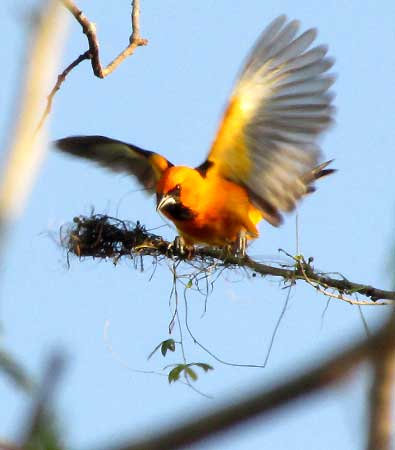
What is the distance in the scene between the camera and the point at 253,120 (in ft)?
18.0

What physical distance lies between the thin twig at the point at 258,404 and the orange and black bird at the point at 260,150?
15.1ft

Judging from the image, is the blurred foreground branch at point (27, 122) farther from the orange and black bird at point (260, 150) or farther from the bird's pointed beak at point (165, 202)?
the bird's pointed beak at point (165, 202)

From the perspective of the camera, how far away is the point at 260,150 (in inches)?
219

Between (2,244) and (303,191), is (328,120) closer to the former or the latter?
(303,191)

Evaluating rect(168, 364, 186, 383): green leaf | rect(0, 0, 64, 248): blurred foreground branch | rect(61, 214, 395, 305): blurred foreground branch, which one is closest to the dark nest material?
rect(61, 214, 395, 305): blurred foreground branch

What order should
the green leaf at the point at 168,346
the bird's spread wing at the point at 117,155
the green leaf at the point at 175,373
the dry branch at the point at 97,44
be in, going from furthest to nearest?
1. the bird's spread wing at the point at 117,155
2. the green leaf at the point at 168,346
3. the green leaf at the point at 175,373
4. the dry branch at the point at 97,44

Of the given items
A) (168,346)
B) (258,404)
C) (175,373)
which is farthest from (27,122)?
(168,346)

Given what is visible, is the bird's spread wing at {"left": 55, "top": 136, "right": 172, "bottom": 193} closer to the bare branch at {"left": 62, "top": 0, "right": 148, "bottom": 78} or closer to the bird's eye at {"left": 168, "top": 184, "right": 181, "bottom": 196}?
the bird's eye at {"left": 168, "top": 184, "right": 181, "bottom": 196}

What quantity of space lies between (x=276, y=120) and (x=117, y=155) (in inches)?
48.6

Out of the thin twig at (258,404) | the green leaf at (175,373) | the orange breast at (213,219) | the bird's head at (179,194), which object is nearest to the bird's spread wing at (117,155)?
the bird's head at (179,194)

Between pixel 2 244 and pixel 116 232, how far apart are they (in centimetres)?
429

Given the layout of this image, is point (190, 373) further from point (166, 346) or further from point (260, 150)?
point (260, 150)

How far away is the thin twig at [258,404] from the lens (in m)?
0.54

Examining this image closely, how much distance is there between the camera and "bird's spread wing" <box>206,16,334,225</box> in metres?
5.27
